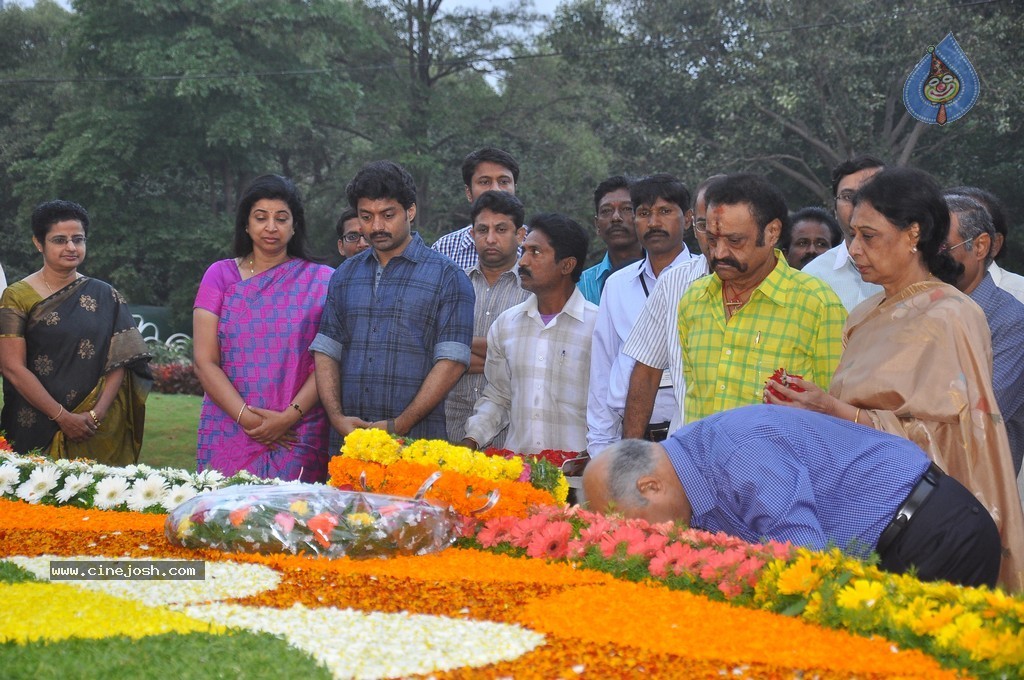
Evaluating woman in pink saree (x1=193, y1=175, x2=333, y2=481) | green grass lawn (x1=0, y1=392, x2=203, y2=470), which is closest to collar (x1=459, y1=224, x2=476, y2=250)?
woman in pink saree (x1=193, y1=175, x2=333, y2=481)

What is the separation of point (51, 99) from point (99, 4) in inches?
211

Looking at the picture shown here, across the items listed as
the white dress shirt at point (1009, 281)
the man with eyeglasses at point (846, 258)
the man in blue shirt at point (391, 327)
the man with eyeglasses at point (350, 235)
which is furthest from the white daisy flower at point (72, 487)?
the white dress shirt at point (1009, 281)

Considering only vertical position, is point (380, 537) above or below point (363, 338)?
below

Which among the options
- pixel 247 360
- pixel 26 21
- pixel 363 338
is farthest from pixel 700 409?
pixel 26 21

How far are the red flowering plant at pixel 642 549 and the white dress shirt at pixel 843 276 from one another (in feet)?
8.36

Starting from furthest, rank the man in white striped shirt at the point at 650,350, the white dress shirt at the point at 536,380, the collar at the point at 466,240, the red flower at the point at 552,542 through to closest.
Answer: the collar at the point at 466,240 → the white dress shirt at the point at 536,380 → the man in white striped shirt at the point at 650,350 → the red flower at the point at 552,542

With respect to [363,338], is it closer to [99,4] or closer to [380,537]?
[380,537]

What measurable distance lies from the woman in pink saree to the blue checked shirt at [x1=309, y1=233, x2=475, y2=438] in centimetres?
20

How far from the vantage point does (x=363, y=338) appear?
17.7ft

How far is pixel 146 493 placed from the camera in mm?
4539

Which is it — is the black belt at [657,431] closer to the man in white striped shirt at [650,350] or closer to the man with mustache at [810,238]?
the man in white striped shirt at [650,350]

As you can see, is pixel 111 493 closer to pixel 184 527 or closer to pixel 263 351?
pixel 184 527

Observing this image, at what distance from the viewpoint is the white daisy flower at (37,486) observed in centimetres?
464
